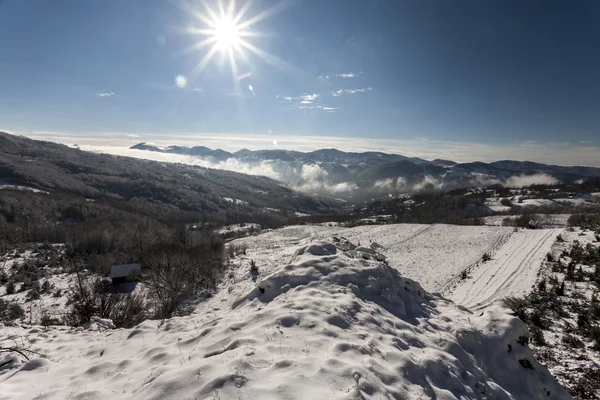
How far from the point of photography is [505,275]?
1845 cm

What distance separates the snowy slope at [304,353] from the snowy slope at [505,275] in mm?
5063

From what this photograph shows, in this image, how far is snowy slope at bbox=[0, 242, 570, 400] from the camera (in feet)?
13.8

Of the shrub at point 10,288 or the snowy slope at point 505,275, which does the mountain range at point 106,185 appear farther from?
the snowy slope at point 505,275

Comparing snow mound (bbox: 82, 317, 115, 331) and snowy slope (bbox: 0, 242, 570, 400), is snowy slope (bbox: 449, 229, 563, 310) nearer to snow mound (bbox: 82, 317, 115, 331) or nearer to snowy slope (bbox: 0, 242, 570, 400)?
snowy slope (bbox: 0, 242, 570, 400)

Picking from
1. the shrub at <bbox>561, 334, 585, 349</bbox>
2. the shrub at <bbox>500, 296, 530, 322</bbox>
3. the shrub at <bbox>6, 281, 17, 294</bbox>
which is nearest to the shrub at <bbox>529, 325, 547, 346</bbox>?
the shrub at <bbox>561, 334, 585, 349</bbox>

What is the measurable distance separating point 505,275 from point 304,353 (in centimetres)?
1884

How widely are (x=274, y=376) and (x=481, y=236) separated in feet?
118

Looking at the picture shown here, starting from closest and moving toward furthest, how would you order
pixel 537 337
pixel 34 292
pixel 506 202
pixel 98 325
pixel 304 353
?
pixel 304 353 < pixel 98 325 < pixel 537 337 < pixel 34 292 < pixel 506 202

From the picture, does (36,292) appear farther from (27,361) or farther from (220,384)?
(220,384)

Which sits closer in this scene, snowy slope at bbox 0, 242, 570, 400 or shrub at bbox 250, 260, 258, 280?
snowy slope at bbox 0, 242, 570, 400

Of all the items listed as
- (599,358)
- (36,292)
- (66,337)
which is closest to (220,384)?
(66,337)

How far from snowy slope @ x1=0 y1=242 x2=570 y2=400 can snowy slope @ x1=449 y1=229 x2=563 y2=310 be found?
5063 mm

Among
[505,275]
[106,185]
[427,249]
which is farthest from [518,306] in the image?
[106,185]

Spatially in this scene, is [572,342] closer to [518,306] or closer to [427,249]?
[518,306]
